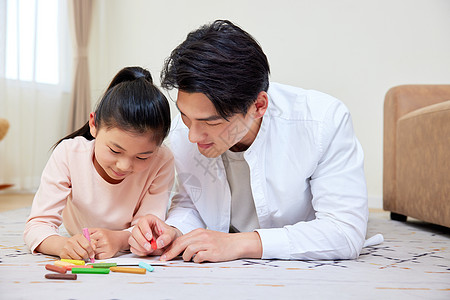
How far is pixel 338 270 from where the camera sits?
3.72 ft

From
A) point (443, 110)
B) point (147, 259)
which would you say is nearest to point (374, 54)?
point (443, 110)

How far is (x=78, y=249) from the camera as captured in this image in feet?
3.73

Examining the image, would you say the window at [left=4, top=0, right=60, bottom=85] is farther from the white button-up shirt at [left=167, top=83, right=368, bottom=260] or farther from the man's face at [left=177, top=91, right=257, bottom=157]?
the man's face at [left=177, top=91, right=257, bottom=157]

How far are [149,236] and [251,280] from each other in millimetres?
280

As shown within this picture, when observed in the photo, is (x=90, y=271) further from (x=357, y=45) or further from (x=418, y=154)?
(x=357, y=45)

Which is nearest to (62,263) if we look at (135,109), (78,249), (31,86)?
(78,249)

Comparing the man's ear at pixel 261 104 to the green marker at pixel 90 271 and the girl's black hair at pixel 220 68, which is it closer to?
the girl's black hair at pixel 220 68

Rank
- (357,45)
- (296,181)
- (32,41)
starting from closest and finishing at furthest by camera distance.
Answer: (296,181) < (357,45) < (32,41)

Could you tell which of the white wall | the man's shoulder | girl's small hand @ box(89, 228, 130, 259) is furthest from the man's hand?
the white wall

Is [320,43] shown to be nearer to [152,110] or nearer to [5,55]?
[5,55]

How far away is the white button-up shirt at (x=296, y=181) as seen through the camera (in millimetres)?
1226

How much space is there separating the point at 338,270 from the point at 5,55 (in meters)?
2.84

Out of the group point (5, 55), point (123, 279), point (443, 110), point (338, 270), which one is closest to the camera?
point (123, 279)

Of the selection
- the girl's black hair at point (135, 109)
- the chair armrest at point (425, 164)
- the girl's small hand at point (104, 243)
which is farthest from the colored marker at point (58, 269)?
the chair armrest at point (425, 164)
